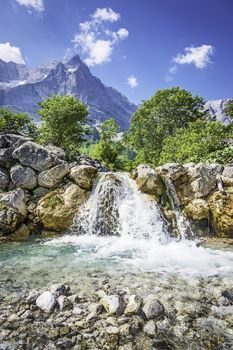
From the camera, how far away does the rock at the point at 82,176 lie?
51.2 feet

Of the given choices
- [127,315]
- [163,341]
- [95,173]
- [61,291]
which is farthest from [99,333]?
[95,173]

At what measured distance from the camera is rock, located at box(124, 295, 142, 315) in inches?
237

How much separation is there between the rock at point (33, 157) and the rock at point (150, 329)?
1144 centimetres

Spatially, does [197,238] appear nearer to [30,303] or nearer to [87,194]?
[87,194]

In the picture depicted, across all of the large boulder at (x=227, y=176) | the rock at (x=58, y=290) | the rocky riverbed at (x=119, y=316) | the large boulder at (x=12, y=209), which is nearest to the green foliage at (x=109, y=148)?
the large boulder at (x=227, y=176)

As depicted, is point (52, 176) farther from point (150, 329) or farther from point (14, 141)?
point (150, 329)

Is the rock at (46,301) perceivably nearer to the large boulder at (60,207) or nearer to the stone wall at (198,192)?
the large boulder at (60,207)

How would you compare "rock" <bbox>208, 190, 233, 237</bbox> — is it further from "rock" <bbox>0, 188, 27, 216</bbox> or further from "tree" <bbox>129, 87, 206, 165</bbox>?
"tree" <bbox>129, 87, 206, 165</bbox>

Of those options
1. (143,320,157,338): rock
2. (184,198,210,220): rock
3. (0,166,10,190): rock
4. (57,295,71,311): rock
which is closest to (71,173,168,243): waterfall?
(184,198,210,220): rock

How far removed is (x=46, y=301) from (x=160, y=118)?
129 ft

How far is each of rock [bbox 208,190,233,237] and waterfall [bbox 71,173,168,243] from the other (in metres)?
2.77

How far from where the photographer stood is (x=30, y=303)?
6.33 m

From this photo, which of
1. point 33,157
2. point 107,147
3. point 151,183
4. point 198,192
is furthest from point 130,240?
point 107,147

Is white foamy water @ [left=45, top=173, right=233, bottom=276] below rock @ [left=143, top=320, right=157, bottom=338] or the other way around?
the other way around
